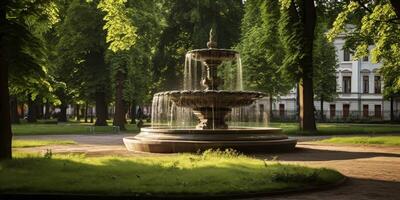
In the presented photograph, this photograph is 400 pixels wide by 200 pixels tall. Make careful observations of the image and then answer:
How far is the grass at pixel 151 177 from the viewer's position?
33.0 feet

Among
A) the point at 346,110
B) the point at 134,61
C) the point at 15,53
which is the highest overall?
the point at 134,61

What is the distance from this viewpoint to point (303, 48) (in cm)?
3538

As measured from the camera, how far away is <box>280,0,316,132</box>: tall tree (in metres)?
35.3

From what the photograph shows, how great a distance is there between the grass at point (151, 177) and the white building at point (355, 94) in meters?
64.1

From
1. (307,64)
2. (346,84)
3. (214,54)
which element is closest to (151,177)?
(214,54)

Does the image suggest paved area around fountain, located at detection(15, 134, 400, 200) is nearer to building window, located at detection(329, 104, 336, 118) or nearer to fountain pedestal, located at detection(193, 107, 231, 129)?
fountain pedestal, located at detection(193, 107, 231, 129)

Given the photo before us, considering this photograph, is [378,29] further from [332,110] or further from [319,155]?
[332,110]

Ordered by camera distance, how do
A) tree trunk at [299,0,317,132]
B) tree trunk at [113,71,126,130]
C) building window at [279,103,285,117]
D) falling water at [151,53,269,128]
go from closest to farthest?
falling water at [151,53,269,128]
tree trunk at [299,0,317,132]
tree trunk at [113,71,126,130]
building window at [279,103,285,117]

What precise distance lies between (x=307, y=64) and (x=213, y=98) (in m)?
16.2

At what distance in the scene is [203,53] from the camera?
22.8 meters

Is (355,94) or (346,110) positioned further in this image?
(346,110)

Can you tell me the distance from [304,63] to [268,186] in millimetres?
25728

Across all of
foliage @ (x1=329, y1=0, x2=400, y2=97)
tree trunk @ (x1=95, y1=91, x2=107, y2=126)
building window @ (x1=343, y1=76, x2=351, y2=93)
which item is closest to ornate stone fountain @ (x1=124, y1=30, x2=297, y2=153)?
foliage @ (x1=329, y1=0, x2=400, y2=97)

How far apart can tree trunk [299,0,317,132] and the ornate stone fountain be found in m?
13.2
